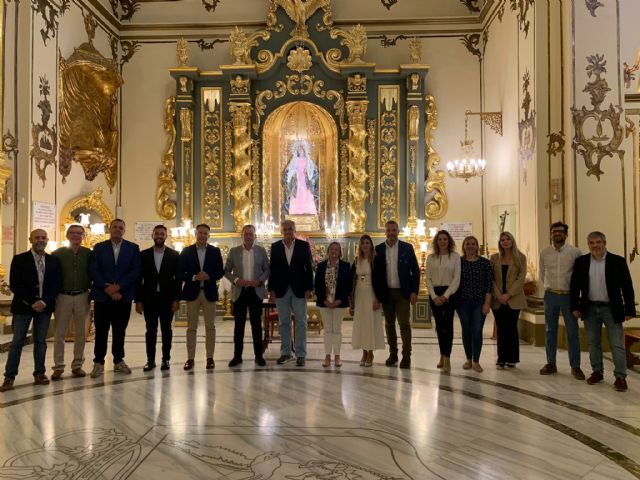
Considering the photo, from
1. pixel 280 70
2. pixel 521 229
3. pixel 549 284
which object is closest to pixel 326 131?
pixel 280 70

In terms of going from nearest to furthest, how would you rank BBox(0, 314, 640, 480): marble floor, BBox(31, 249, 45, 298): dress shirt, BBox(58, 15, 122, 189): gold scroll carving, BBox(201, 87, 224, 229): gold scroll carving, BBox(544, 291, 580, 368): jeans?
BBox(0, 314, 640, 480): marble floor
BBox(31, 249, 45, 298): dress shirt
BBox(544, 291, 580, 368): jeans
BBox(58, 15, 122, 189): gold scroll carving
BBox(201, 87, 224, 229): gold scroll carving

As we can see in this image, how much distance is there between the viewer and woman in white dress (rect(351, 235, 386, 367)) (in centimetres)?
549

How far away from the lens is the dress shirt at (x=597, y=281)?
4.86 m

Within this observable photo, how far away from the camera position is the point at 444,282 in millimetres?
5355

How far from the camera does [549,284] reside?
5363 millimetres

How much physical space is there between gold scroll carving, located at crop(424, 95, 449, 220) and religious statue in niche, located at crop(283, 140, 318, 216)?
2.33m

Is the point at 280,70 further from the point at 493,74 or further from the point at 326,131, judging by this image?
the point at 493,74

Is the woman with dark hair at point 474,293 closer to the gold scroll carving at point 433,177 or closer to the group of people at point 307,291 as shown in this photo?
the group of people at point 307,291

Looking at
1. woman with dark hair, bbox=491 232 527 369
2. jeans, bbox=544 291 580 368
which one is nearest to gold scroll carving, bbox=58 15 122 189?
woman with dark hair, bbox=491 232 527 369

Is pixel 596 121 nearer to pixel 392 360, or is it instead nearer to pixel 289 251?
pixel 392 360

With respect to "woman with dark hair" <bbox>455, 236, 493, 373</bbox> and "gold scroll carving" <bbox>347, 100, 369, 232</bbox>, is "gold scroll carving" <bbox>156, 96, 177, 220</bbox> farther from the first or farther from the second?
"woman with dark hair" <bbox>455, 236, 493, 373</bbox>

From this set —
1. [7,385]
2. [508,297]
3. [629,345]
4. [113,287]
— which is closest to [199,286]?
[113,287]

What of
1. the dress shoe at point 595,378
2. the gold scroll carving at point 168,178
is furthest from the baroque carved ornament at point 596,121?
the gold scroll carving at point 168,178

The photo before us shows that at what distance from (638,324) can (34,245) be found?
22.6 feet
